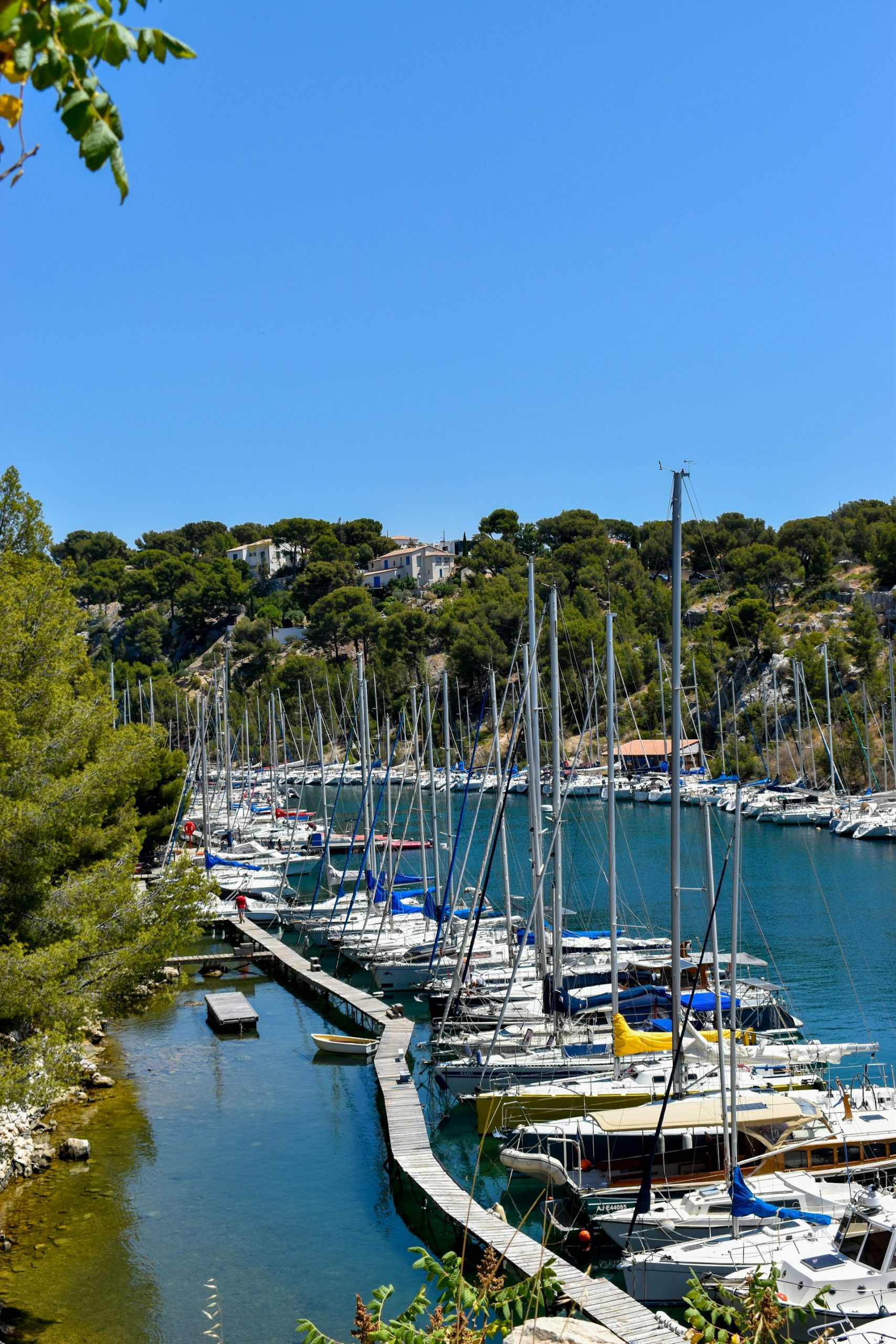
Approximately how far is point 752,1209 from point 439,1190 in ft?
16.5

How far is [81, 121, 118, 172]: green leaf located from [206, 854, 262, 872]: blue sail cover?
135ft

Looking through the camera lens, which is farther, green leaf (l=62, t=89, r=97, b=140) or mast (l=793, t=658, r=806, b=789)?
mast (l=793, t=658, r=806, b=789)

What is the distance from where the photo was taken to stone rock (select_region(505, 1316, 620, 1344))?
6340 millimetres

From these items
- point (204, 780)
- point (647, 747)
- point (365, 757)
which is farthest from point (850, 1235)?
point (647, 747)

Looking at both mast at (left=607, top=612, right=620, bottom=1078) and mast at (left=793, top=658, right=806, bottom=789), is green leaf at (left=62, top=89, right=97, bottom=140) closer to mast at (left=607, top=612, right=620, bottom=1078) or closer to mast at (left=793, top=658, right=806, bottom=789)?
mast at (left=607, top=612, right=620, bottom=1078)

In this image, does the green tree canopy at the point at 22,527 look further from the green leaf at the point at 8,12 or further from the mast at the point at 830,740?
the mast at the point at 830,740

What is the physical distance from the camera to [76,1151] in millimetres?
19047

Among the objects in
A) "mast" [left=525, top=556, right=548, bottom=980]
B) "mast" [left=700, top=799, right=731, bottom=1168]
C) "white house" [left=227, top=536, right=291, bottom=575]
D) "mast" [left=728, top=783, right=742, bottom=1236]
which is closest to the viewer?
"mast" [left=728, top=783, right=742, bottom=1236]

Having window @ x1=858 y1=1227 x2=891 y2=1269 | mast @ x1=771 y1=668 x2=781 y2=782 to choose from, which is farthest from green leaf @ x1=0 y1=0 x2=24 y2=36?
mast @ x1=771 y1=668 x2=781 y2=782

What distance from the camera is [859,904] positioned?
38906mm

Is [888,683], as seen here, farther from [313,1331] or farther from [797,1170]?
[313,1331]

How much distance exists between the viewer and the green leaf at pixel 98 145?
2590 millimetres

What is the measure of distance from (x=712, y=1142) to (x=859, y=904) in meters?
24.9

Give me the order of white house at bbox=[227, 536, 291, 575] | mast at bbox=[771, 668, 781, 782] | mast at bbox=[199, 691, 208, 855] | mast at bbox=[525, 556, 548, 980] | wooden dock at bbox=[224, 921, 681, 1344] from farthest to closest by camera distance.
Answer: white house at bbox=[227, 536, 291, 575] < mast at bbox=[771, 668, 781, 782] < mast at bbox=[199, 691, 208, 855] < mast at bbox=[525, 556, 548, 980] < wooden dock at bbox=[224, 921, 681, 1344]
